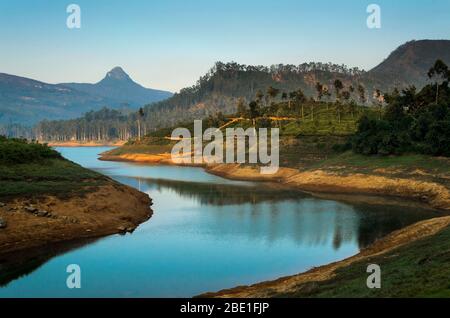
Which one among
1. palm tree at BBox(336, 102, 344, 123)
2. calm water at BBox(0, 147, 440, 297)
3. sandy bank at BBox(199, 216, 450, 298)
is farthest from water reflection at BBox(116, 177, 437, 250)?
palm tree at BBox(336, 102, 344, 123)

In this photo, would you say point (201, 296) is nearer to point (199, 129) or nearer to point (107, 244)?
point (107, 244)

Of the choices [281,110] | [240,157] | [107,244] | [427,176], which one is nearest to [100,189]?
[107,244]

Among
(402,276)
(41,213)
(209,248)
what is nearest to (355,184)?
(209,248)

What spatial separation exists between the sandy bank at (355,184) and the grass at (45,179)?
3679 centimetres

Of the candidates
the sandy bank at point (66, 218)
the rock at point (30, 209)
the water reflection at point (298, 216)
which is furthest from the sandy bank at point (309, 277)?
the rock at point (30, 209)

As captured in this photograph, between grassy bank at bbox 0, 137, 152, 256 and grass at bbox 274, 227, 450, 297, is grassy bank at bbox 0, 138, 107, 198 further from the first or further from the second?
grass at bbox 274, 227, 450, 297

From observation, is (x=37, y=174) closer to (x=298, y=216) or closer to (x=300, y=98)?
(x=298, y=216)

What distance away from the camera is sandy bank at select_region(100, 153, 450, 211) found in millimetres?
61844

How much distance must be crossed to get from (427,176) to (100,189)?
151 feet

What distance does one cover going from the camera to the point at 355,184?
2904 inches

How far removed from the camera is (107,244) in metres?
41.1

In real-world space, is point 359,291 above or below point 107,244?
above

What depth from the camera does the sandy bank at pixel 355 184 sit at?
203 ft

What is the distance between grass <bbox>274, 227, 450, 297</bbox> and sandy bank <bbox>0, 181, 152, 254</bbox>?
2545cm
